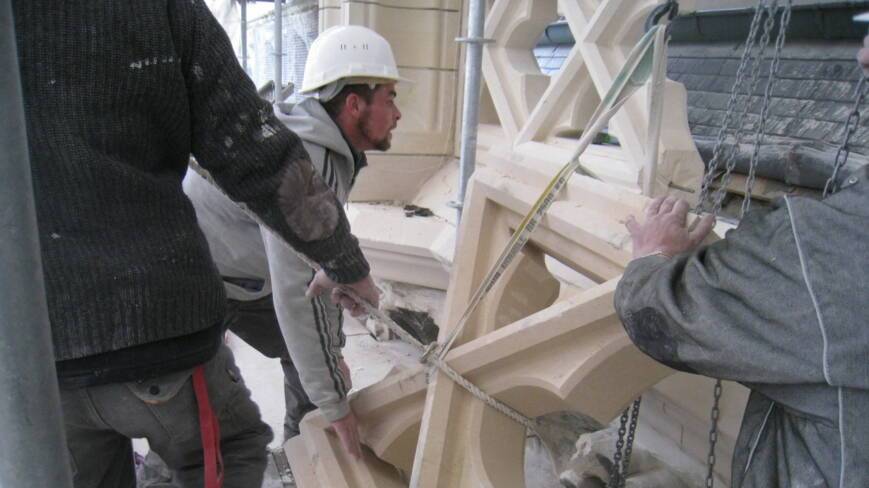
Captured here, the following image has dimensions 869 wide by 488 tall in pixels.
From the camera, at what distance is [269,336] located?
2982 millimetres

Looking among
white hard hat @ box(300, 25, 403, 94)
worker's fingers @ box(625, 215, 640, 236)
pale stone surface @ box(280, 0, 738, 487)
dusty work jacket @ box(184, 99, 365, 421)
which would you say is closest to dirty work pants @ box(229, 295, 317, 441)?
dusty work jacket @ box(184, 99, 365, 421)

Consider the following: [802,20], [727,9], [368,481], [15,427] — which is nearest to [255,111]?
[15,427]

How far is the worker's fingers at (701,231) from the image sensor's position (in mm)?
1455

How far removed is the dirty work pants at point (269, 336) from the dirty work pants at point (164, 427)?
32.1 inches

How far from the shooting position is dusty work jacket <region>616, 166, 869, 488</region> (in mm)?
1106

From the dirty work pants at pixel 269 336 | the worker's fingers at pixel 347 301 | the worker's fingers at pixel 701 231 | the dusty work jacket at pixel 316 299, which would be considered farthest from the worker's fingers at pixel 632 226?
the dirty work pants at pixel 269 336

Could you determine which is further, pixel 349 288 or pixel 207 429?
pixel 349 288

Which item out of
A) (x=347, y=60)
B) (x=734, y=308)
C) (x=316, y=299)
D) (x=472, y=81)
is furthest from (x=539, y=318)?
(x=472, y=81)

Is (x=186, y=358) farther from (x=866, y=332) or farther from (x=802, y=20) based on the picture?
(x=802, y=20)

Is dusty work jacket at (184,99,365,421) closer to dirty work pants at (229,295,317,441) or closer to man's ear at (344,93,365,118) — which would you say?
man's ear at (344,93,365,118)

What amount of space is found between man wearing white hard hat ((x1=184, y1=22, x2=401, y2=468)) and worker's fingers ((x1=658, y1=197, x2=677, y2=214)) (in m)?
1.04

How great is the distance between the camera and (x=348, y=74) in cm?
244

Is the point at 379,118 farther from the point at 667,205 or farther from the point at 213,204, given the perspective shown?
the point at 667,205

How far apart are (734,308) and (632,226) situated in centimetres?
36
